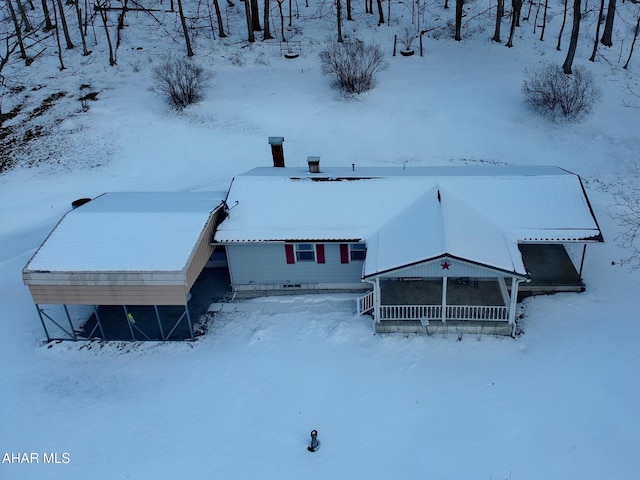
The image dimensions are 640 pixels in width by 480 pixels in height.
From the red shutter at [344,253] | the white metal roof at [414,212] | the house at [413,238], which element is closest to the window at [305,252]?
the house at [413,238]

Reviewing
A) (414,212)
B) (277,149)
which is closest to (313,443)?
(414,212)

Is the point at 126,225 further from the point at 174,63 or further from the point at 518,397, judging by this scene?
the point at 174,63

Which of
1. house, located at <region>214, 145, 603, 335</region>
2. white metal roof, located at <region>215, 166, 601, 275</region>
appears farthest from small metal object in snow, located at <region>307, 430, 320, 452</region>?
white metal roof, located at <region>215, 166, 601, 275</region>

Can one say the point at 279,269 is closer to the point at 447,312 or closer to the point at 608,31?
the point at 447,312

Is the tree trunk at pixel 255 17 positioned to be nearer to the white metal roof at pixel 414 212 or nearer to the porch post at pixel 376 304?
the white metal roof at pixel 414 212

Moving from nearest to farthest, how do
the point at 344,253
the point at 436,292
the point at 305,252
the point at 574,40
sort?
the point at 436,292, the point at 344,253, the point at 305,252, the point at 574,40
